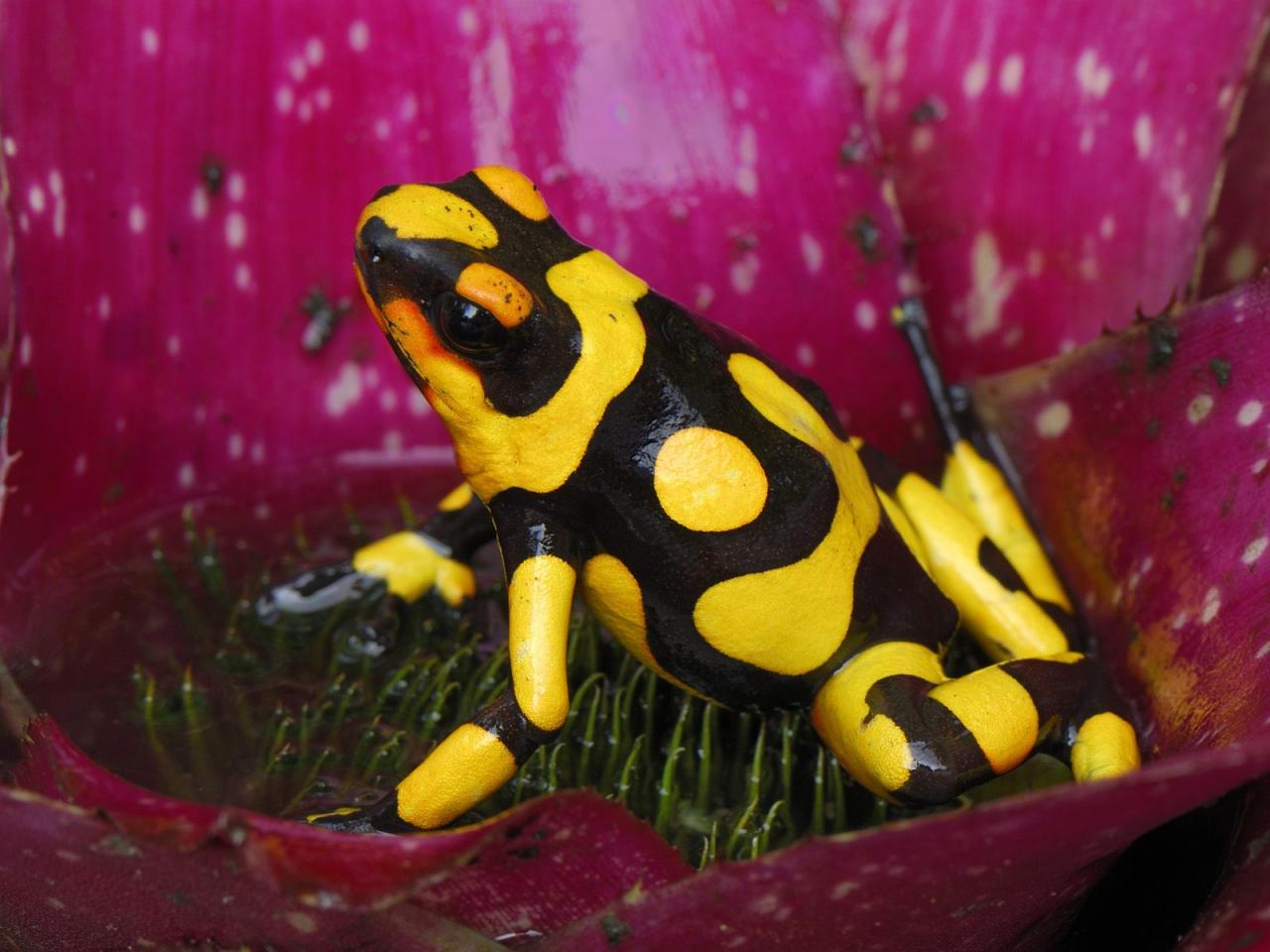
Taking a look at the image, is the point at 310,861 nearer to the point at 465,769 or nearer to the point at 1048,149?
the point at 465,769

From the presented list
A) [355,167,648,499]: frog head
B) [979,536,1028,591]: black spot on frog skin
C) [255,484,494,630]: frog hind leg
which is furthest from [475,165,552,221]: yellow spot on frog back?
[979,536,1028,591]: black spot on frog skin

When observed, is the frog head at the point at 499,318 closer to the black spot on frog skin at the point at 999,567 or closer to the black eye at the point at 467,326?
the black eye at the point at 467,326

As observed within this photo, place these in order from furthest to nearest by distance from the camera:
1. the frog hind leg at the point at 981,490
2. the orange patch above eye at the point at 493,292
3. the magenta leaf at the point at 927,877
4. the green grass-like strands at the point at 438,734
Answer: the frog hind leg at the point at 981,490
the green grass-like strands at the point at 438,734
the orange patch above eye at the point at 493,292
the magenta leaf at the point at 927,877

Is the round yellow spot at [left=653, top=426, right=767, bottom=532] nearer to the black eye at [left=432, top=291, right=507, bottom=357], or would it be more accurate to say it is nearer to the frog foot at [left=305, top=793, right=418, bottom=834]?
the black eye at [left=432, top=291, right=507, bottom=357]

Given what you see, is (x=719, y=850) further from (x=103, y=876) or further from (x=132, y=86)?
(x=132, y=86)

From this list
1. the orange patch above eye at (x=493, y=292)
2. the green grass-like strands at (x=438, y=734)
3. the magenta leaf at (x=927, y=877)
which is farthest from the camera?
the green grass-like strands at (x=438, y=734)

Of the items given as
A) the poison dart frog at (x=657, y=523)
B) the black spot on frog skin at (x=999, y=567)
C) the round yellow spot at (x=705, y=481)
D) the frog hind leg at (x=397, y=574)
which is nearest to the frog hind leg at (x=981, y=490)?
the black spot on frog skin at (x=999, y=567)

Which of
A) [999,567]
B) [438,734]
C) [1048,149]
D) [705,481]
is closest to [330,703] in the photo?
[438,734]
